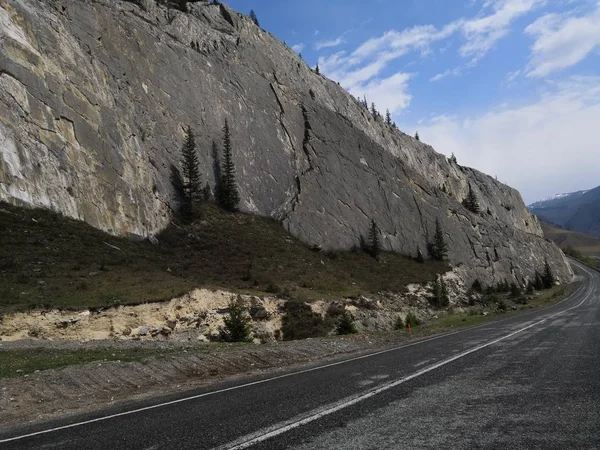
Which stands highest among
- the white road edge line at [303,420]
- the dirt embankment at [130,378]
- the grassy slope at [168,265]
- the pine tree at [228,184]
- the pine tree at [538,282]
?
the pine tree at [228,184]

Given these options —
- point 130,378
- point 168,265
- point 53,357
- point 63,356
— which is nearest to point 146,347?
point 63,356

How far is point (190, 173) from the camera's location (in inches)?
2035

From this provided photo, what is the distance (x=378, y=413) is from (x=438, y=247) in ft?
243

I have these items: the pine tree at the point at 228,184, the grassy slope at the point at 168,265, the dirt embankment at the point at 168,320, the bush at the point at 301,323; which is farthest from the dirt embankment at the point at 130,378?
the pine tree at the point at 228,184

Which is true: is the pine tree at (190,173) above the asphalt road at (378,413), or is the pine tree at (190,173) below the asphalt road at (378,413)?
above

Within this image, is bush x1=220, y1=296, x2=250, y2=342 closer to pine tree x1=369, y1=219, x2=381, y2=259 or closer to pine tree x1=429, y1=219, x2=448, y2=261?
pine tree x1=369, y1=219, x2=381, y2=259

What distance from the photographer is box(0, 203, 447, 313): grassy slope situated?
74.8 ft

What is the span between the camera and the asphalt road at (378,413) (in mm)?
5473

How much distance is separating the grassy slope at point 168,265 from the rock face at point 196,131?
3798mm

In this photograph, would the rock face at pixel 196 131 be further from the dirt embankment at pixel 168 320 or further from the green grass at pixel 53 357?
the green grass at pixel 53 357

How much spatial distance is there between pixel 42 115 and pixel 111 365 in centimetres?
3225

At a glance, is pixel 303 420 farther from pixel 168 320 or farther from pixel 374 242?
pixel 374 242

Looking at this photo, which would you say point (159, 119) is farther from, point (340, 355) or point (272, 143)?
point (340, 355)

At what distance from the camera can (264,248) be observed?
49.8 m
